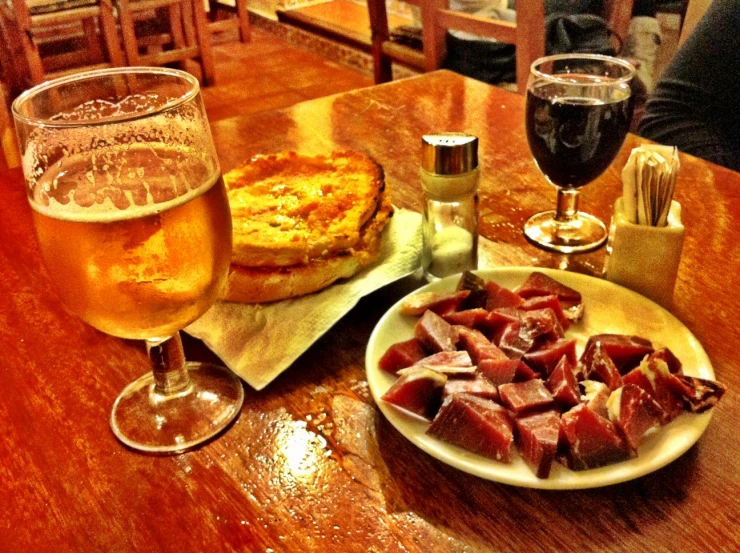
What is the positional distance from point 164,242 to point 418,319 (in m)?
0.30

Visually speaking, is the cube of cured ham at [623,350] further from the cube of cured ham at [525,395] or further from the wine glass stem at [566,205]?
the wine glass stem at [566,205]

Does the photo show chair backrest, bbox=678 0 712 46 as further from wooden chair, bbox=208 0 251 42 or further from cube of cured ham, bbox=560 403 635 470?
wooden chair, bbox=208 0 251 42

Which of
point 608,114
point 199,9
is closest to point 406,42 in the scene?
point 199,9

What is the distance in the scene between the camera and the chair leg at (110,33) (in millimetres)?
4234

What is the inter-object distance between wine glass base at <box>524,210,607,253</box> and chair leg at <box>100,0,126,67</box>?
13.0ft

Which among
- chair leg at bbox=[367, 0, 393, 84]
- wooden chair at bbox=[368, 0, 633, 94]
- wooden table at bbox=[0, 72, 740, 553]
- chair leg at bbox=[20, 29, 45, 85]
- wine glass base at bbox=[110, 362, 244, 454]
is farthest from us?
chair leg at bbox=[20, 29, 45, 85]

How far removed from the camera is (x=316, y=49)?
542 cm

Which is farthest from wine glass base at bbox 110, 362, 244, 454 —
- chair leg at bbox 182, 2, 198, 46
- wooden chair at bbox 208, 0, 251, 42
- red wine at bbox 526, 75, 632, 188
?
wooden chair at bbox 208, 0, 251, 42

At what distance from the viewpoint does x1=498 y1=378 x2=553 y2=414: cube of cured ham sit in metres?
0.59

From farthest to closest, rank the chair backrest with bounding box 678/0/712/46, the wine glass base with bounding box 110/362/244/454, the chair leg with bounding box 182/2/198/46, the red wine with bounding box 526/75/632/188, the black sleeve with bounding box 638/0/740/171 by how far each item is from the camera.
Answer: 1. the chair leg with bounding box 182/2/198/46
2. the chair backrest with bounding box 678/0/712/46
3. the black sleeve with bounding box 638/0/740/171
4. the red wine with bounding box 526/75/632/188
5. the wine glass base with bounding box 110/362/244/454

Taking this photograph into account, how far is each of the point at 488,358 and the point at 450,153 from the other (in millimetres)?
284

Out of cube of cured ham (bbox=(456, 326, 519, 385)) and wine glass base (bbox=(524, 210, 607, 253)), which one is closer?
cube of cured ham (bbox=(456, 326, 519, 385))

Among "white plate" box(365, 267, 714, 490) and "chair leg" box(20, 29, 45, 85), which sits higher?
"white plate" box(365, 267, 714, 490)

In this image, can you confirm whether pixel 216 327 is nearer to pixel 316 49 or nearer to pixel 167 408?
pixel 167 408
